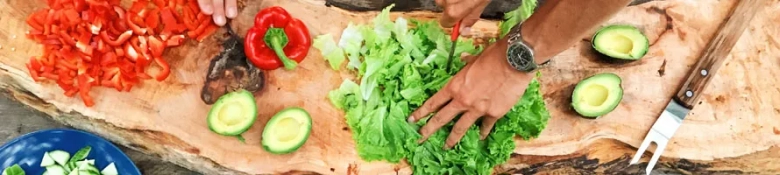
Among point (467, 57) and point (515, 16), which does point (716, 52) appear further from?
point (467, 57)

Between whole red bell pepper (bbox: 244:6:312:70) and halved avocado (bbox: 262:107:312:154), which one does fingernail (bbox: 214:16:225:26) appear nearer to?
whole red bell pepper (bbox: 244:6:312:70)

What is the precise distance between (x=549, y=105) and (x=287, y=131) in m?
1.04

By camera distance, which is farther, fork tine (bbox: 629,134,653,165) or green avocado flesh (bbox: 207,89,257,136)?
fork tine (bbox: 629,134,653,165)

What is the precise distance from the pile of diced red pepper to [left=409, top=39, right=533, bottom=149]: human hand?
0.98 metres

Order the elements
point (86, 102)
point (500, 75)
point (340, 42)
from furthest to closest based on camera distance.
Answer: point (340, 42)
point (86, 102)
point (500, 75)

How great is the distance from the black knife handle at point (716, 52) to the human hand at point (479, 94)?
824 millimetres

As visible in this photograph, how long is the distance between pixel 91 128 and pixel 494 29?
5.44ft

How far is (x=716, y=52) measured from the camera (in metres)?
2.86

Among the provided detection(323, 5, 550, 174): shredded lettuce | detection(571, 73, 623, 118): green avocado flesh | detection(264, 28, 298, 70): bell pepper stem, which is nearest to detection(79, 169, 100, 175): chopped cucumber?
detection(264, 28, 298, 70): bell pepper stem

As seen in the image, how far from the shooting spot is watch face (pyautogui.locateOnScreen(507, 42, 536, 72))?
7.41 feet

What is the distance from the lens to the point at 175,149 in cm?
266

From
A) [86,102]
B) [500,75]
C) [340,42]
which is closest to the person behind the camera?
[500,75]

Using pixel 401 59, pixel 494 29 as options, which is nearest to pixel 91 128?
pixel 401 59

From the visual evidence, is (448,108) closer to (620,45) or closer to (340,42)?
(340,42)
